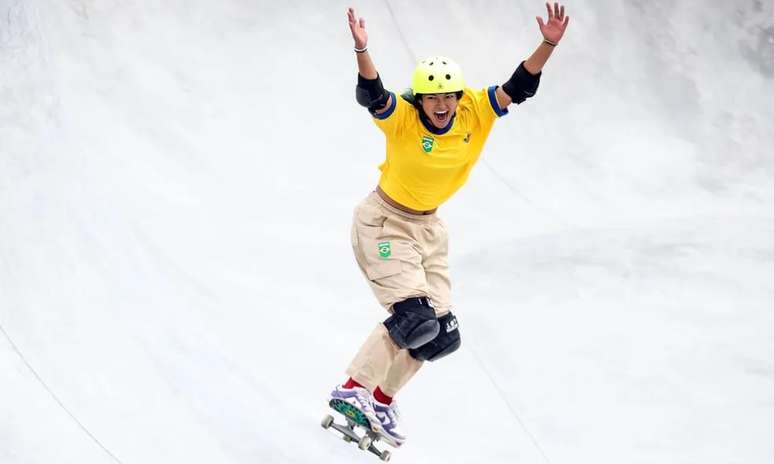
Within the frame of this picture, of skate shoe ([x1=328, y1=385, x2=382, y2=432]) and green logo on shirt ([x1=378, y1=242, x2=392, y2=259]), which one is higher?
green logo on shirt ([x1=378, y1=242, x2=392, y2=259])

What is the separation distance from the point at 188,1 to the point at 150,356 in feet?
14.5

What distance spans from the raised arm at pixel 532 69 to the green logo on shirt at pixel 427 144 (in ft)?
1.55

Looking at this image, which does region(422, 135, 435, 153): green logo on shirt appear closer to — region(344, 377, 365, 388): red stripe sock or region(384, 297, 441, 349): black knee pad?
region(384, 297, 441, 349): black knee pad

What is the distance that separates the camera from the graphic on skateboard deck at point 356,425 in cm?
603

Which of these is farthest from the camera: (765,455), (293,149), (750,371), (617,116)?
(617,116)

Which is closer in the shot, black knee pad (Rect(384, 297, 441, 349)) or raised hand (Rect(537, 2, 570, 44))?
black knee pad (Rect(384, 297, 441, 349))

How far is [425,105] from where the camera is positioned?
5875 millimetres

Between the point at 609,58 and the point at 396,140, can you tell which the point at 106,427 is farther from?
the point at 609,58

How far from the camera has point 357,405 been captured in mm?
6027

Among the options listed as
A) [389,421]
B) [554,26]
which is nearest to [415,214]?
[389,421]

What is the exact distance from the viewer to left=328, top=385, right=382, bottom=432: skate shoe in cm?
602

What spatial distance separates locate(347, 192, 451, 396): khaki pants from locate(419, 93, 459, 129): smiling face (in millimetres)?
572

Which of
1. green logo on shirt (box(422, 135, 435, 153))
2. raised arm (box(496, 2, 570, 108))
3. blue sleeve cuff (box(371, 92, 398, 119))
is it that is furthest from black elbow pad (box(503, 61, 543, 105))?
blue sleeve cuff (box(371, 92, 398, 119))

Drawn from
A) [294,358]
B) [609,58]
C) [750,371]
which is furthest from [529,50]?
[294,358]
